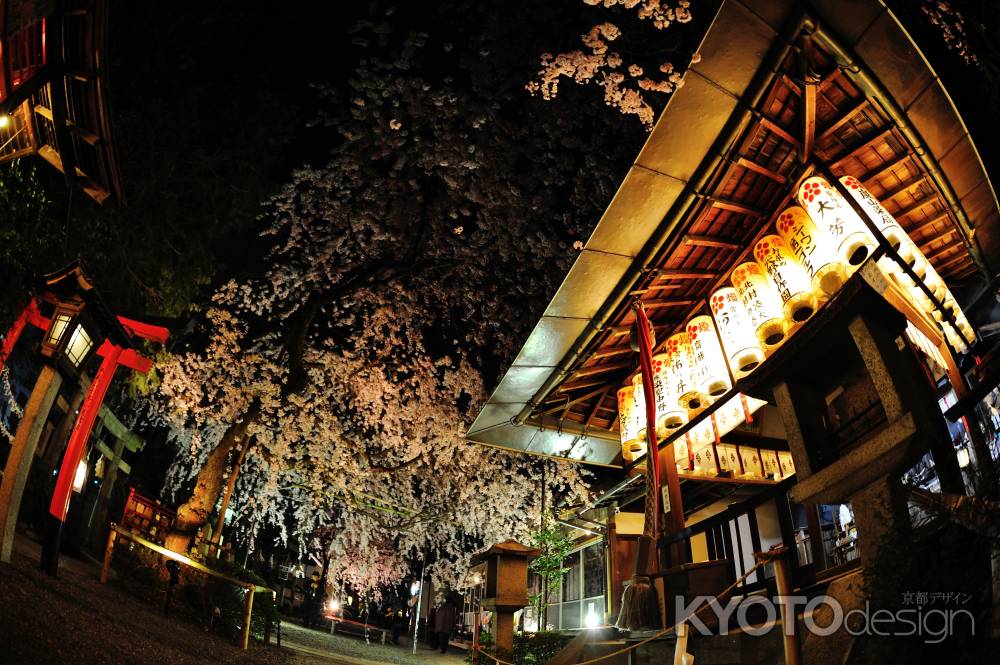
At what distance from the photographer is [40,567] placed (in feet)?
34.0


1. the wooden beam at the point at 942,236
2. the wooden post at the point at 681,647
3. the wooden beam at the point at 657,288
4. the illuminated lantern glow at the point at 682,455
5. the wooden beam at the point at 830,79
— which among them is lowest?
the wooden post at the point at 681,647

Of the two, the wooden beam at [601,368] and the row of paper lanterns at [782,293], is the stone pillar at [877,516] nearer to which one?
the row of paper lanterns at [782,293]

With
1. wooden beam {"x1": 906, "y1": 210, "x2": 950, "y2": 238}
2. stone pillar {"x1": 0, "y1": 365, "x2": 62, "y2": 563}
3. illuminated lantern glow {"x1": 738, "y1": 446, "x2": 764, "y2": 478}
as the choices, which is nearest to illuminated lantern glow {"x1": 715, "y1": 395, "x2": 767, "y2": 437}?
illuminated lantern glow {"x1": 738, "y1": 446, "x2": 764, "y2": 478}

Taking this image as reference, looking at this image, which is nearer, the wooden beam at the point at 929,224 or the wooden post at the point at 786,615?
the wooden post at the point at 786,615

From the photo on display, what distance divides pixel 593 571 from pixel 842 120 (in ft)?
54.0

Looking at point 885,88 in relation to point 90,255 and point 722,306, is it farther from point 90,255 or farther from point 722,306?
point 90,255

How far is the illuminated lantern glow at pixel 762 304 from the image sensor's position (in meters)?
7.16

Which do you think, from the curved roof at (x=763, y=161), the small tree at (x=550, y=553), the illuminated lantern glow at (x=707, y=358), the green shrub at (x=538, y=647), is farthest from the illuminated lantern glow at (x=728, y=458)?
the small tree at (x=550, y=553)

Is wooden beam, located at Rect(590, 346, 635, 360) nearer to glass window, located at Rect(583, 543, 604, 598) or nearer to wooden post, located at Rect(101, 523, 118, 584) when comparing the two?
glass window, located at Rect(583, 543, 604, 598)

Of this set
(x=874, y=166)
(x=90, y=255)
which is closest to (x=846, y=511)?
(x=874, y=166)

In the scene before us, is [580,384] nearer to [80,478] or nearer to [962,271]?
[962,271]

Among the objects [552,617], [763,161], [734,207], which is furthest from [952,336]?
[552,617]

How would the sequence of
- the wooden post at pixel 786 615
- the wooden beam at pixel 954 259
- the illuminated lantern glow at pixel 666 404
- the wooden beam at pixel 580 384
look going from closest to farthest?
the wooden post at pixel 786 615 < the wooden beam at pixel 954 259 < the illuminated lantern glow at pixel 666 404 < the wooden beam at pixel 580 384

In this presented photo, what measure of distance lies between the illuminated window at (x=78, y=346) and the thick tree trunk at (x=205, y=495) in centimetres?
511
